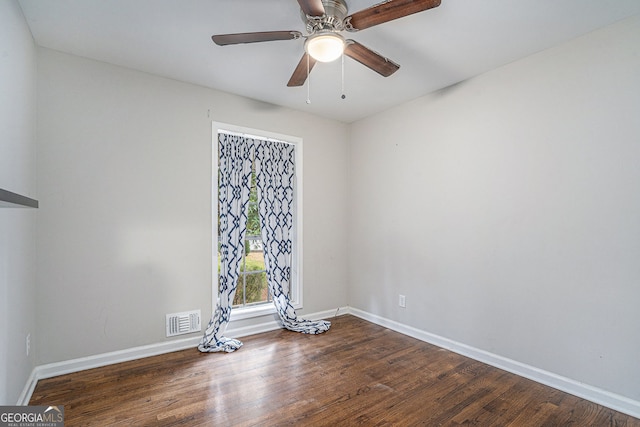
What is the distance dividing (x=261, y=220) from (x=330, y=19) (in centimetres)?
223

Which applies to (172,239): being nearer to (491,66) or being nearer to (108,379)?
(108,379)

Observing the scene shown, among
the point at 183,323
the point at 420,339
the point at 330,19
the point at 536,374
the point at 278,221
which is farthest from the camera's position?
the point at 278,221

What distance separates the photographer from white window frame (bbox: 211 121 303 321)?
3.21 meters

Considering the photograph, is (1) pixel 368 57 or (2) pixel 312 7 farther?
(1) pixel 368 57

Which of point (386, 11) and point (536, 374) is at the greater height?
point (386, 11)

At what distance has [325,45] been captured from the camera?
6.06ft

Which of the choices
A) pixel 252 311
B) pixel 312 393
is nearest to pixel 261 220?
pixel 252 311

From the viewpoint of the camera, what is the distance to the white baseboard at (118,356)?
2328mm

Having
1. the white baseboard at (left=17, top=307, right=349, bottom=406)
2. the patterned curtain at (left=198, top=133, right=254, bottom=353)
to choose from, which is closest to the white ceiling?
the patterned curtain at (left=198, top=133, right=254, bottom=353)

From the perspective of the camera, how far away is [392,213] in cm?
368

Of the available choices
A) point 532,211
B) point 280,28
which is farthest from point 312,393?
point 280,28

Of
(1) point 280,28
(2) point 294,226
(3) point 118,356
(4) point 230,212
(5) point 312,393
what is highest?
(1) point 280,28

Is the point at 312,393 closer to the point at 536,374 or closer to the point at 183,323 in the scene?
the point at 183,323

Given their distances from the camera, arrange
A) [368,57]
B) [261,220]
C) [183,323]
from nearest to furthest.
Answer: [368,57], [183,323], [261,220]
